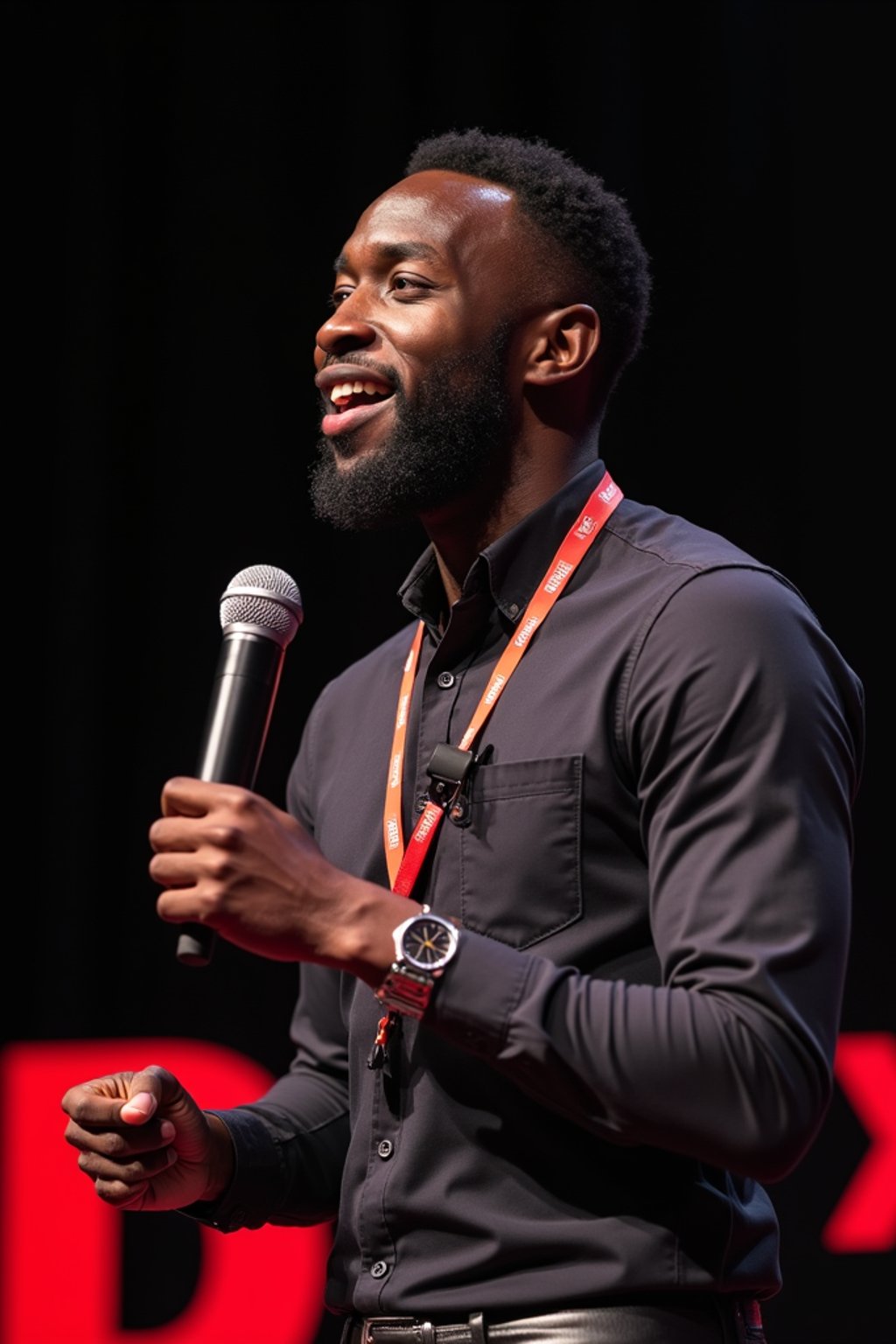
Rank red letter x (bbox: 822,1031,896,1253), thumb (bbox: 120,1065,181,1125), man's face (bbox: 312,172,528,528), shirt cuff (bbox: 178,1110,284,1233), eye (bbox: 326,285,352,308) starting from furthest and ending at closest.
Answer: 1. red letter x (bbox: 822,1031,896,1253)
2. eye (bbox: 326,285,352,308)
3. man's face (bbox: 312,172,528,528)
4. shirt cuff (bbox: 178,1110,284,1233)
5. thumb (bbox: 120,1065,181,1125)

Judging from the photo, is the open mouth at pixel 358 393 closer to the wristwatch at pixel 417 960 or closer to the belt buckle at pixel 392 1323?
the wristwatch at pixel 417 960

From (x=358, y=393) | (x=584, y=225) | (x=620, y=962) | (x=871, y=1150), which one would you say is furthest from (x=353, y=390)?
(x=871, y=1150)

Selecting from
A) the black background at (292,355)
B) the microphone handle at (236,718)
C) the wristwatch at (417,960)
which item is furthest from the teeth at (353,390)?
the black background at (292,355)

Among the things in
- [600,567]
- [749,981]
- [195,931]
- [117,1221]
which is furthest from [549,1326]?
[117,1221]

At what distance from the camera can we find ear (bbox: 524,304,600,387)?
6.44 ft

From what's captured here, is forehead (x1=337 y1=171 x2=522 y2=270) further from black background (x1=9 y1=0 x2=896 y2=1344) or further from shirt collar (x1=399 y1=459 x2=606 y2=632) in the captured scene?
black background (x1=9 y1=0 x2=896 y2=1344)

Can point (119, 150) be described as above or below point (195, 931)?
above

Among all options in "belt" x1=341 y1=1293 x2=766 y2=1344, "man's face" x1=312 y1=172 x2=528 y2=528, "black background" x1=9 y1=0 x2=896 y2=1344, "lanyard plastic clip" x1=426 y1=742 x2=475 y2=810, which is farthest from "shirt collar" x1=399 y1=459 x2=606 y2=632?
A: "black background" x1=9 y1=0 x2=896 y2=1344

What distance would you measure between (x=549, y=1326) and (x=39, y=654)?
6.06 ft

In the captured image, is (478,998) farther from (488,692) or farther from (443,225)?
(443,225)

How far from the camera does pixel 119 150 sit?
9.88 feet

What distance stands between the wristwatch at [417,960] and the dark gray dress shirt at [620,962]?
2 centimetres

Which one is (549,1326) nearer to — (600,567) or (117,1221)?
(600,567)

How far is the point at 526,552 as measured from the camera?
1.82 meters
